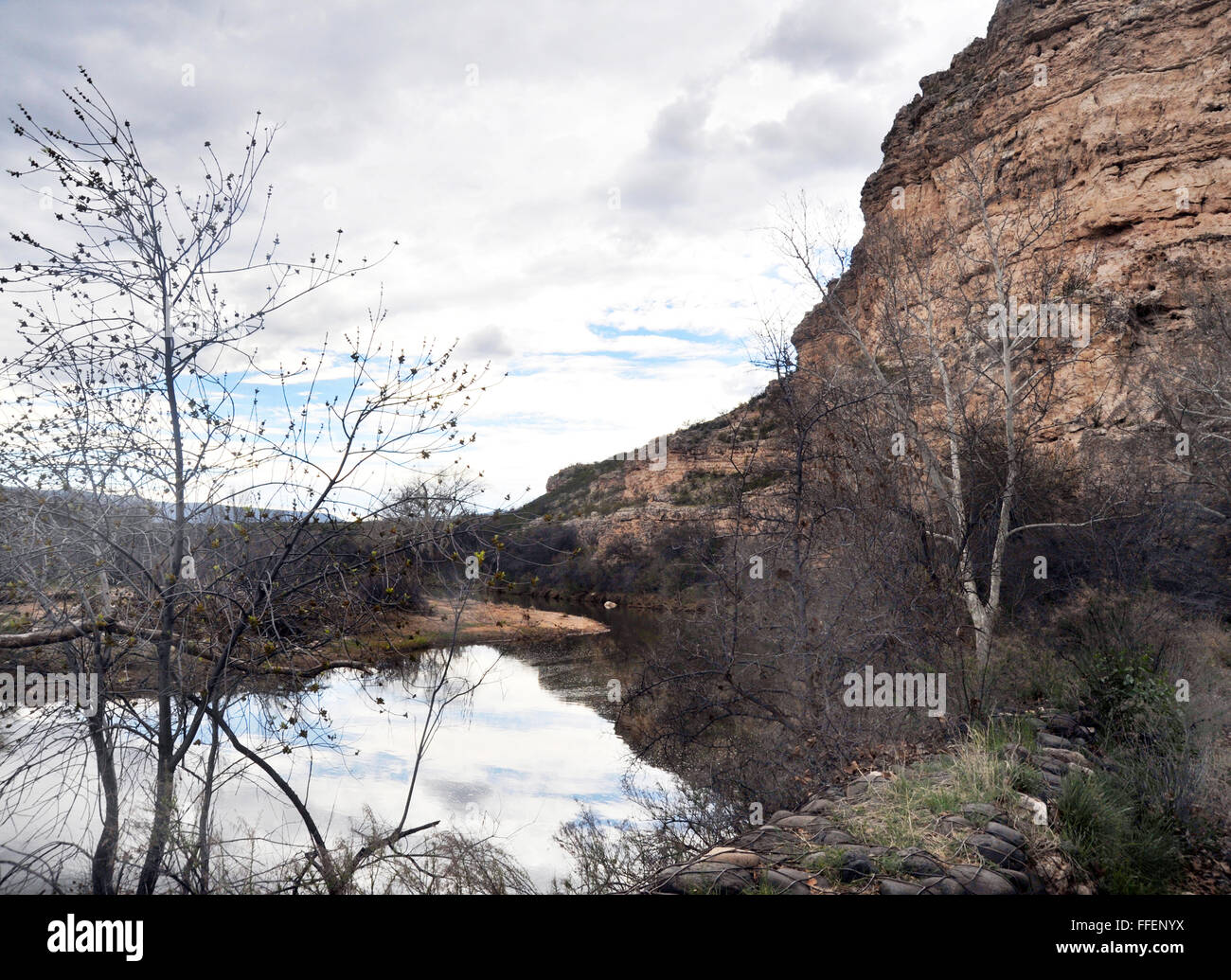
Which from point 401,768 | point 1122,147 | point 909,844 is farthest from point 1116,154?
point 401,768

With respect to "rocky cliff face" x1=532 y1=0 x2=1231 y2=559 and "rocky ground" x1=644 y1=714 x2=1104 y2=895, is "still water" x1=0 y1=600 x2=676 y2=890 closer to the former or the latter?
"rocky ground" x1=644 y1=714 x2=1104 y2=895

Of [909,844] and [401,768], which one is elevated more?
[909,844]

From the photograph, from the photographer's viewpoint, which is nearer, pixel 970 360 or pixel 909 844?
pixel 909 844

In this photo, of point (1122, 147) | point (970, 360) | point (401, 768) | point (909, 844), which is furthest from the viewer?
point (1122, 147)

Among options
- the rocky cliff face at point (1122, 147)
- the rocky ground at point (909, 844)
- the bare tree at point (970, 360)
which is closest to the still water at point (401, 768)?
the rocky ground at point (909, 844)

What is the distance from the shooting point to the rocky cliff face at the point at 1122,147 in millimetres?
18125

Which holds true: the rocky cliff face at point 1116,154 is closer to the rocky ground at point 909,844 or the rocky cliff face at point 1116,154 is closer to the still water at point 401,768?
the still water at point 401,768

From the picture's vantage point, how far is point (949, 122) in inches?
940

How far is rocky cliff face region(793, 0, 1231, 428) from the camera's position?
18.1 metres

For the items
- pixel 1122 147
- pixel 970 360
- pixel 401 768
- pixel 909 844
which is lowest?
pixel 401 768

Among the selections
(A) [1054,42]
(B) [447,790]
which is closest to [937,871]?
(B) [447,790]

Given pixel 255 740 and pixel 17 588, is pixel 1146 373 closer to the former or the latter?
pixel 255 740

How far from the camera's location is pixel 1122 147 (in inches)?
792

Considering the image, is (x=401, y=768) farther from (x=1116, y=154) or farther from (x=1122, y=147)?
(x=1122, y=147)
